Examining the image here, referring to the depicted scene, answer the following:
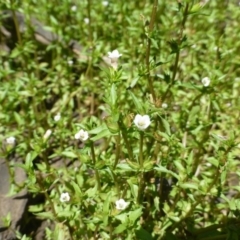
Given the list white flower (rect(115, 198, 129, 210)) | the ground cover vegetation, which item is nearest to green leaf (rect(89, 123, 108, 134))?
the ground cover vegetation

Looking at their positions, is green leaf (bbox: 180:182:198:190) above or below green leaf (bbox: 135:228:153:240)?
above

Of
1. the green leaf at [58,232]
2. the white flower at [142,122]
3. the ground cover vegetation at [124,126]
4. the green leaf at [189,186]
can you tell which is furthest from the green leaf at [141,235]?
the white flower at [142,122]

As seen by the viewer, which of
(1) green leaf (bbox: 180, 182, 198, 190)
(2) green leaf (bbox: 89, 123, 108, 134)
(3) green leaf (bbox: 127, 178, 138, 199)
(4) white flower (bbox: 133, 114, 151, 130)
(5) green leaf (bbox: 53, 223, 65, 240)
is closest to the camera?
(4) white flower (bbox: 133, 114, 151, 130)

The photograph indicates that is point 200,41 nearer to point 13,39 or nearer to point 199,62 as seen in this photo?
point 199,62

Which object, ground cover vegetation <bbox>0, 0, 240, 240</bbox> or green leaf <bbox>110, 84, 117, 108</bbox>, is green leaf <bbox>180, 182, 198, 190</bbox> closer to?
ground cover vegetation <bbox>0, 0, 240, 240</bbox>

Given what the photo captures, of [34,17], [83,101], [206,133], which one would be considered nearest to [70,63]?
[83,101]

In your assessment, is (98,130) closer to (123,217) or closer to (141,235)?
(123,217)

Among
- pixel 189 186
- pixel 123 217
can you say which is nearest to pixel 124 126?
pixel 123 217

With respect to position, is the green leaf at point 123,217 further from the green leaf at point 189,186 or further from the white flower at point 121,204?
the green leaf at point 189,186

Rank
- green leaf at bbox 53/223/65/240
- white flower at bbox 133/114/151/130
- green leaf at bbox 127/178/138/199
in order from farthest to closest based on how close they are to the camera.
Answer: green leaf at bbox 53/223/65/240, green leaf at bbox 127/178/138/199, white flower at bbox 133/114/151/130
